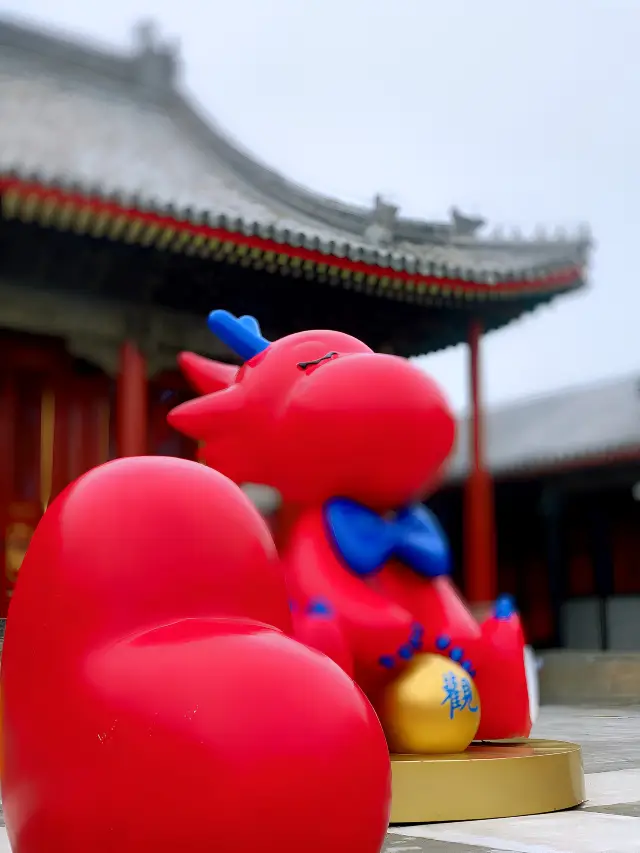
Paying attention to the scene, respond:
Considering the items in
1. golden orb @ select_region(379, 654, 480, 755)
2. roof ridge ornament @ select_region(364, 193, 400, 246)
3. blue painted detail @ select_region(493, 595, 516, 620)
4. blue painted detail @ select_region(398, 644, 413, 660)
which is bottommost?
golden orb @ select_region(379, 654, 480, 755)

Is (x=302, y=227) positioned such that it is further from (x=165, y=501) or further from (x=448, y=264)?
(x=165, y=501)

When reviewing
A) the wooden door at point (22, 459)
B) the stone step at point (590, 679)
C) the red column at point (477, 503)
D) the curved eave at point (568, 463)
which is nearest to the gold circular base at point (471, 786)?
the wooden door at point (22, 459)

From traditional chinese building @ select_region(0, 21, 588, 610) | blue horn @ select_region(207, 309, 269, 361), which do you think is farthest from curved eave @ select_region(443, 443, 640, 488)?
blue horn @ select_region(207, 309, 269, 361)

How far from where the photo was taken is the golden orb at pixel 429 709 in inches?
130

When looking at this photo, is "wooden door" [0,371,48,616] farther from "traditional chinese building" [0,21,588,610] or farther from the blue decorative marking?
the blue decorative marking

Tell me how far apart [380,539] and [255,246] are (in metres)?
3.81

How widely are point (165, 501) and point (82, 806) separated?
592 mm

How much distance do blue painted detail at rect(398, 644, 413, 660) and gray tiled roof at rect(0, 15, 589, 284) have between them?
419 cm

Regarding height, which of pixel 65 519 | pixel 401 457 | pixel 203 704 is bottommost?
pixel 203 704

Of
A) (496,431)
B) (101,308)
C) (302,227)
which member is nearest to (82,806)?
(101,308)

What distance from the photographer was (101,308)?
7715 mm

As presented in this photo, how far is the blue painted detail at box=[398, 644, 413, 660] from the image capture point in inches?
132

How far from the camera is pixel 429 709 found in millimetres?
3289

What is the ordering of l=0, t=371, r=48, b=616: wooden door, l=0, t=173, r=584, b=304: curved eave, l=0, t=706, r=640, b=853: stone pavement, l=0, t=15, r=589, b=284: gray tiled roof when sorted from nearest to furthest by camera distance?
l=0, t=706, r=640, b=853: stone pavement < l=0, t=173, r=584, b=304: curved eave < l=0, t=371, r=48, b=616: wooden door < l=0, t=15, r=589, b=284: gray tiled roof
